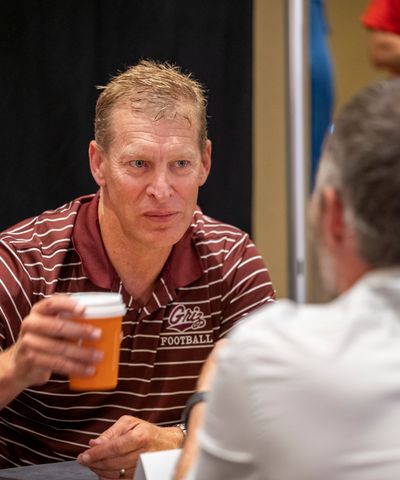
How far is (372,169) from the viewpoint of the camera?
0.98 m

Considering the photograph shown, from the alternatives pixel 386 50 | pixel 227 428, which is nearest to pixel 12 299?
pixel 386 50

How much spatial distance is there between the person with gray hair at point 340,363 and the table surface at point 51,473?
2.44 ft

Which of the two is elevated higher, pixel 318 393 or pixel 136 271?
pixel 318 393

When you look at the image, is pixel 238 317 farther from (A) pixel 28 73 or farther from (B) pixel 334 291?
(A) pixel 28 73

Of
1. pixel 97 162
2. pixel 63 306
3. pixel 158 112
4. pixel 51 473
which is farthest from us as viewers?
pixel 97 162

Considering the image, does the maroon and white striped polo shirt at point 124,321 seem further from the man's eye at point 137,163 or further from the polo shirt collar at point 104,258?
the man's eye at point 137,163

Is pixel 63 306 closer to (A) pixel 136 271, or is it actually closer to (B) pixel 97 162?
(A) pixel 136 271

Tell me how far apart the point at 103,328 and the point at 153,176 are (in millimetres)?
721

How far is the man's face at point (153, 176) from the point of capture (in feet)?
7.14

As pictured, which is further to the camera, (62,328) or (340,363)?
(62,328)

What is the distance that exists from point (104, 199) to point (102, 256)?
0.18 m

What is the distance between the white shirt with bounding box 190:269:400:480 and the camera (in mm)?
954

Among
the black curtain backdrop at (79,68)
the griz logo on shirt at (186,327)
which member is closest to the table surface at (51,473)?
the griz logo on shirt at (186,327)

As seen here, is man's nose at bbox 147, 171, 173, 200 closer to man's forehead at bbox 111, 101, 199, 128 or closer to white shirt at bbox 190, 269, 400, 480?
man's forehead at bbox 111, 101, 199, 128
